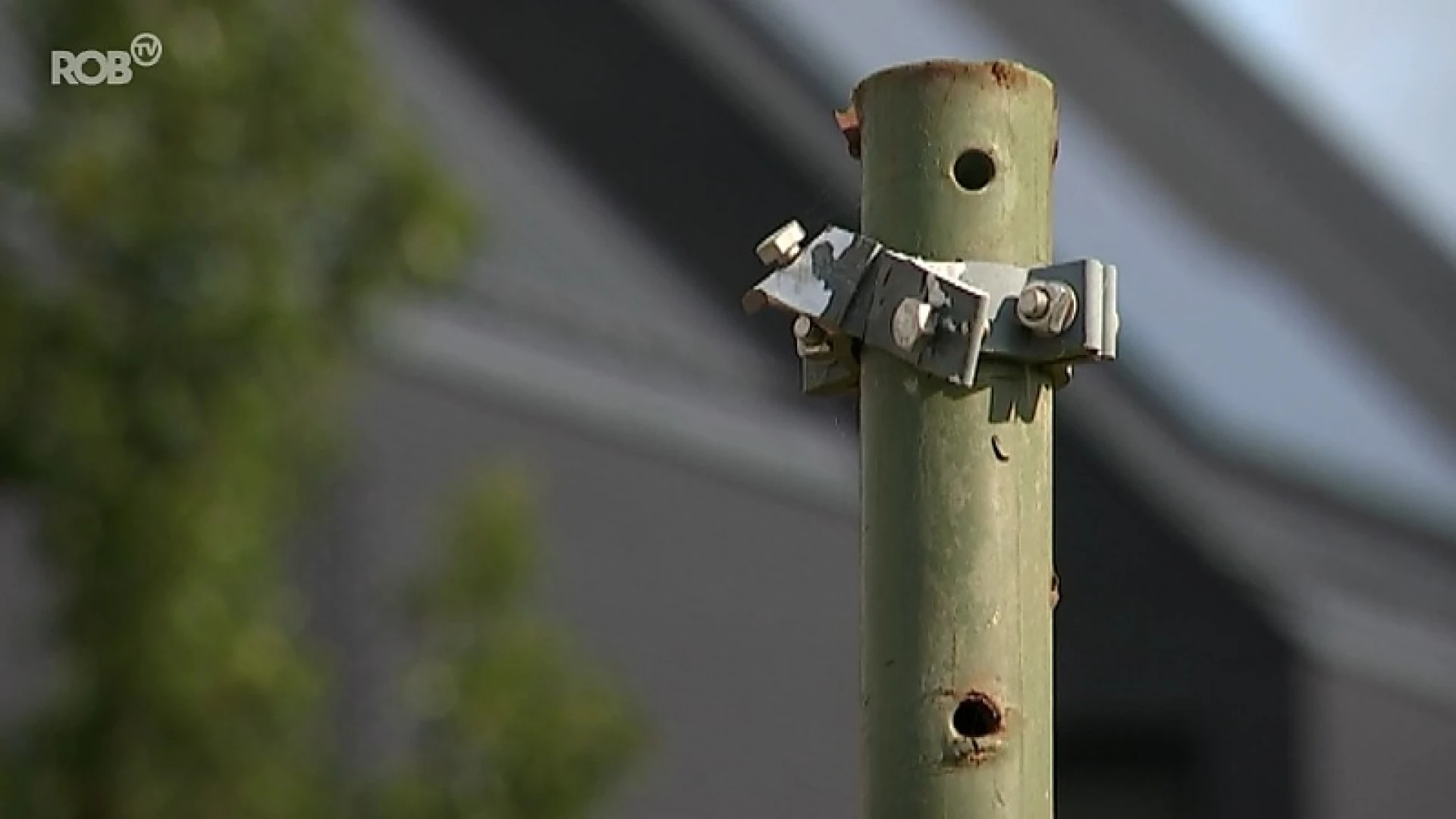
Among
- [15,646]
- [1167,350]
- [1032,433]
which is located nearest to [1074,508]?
[1167,350]

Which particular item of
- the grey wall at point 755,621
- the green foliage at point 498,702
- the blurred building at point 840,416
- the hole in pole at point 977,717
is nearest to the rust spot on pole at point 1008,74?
the hole in pole at point 977,717

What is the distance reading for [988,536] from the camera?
58.1 inches

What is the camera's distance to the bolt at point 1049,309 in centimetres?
149

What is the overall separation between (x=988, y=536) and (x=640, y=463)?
5.95m

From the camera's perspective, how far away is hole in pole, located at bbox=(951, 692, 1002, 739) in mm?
1457

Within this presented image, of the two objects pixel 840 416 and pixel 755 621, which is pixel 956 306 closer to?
pixel 840 416

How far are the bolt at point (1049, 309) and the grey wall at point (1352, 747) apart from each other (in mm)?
7074

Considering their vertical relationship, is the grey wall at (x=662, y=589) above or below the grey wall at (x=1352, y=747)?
above

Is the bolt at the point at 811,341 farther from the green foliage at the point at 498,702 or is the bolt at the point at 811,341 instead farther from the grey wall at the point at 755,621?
the grey wall at the point at 755,621

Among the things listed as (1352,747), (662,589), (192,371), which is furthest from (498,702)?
(1352,747)

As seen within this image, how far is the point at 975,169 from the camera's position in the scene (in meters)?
1.52

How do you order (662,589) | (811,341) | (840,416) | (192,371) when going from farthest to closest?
1. (662,589)
2. (840,416)
3. (192,371)
4. (811,341)

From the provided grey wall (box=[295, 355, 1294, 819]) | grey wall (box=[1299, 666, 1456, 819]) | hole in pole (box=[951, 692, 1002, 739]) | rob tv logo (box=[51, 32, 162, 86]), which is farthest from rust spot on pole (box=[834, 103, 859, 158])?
grey wall (box=[1299, 666, 1456, 819])

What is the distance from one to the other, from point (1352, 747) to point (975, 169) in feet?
23.5
